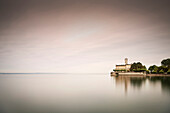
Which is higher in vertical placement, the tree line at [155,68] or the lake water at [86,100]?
the tree line at [155,68]

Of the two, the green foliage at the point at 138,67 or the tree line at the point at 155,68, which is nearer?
the tree line at the point at 155,68

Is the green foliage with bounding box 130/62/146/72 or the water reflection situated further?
the green foliage with bounding box 130/62/146/72

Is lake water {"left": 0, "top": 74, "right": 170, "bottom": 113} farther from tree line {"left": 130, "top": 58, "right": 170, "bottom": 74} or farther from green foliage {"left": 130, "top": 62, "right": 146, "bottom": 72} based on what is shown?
green foliage {"left": 130, "top": 62, "right": 146, "bottom": 72}

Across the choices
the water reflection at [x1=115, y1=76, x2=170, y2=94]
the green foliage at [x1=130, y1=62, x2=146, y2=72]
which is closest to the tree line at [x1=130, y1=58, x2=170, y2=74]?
the green foliage at [x1=130, y1=62, x2=146, y2=72]

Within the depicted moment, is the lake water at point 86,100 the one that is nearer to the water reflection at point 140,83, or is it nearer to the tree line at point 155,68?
the water reflection at point 140,83

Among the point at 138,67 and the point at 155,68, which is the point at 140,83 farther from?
the point at 138,67

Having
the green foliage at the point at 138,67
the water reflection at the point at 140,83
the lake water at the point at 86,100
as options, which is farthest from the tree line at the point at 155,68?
the lake water at the point at 86,100

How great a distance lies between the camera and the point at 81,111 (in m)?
13.2

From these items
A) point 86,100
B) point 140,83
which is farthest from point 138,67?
point 86,100

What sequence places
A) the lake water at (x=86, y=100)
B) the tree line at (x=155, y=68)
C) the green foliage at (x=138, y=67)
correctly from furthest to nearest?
the green foliage at (x=138, y=67) < the tree line at (x=155, y=68) < the lake water at (x=86, y=100)

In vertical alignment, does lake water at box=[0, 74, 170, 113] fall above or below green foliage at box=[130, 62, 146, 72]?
below

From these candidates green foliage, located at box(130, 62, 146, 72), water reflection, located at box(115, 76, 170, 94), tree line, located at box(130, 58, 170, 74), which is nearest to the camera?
water reflection, located at box(115, 76, 170, 94)

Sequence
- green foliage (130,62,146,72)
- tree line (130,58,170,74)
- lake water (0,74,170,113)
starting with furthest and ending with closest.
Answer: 1. green foliage (130,62,146,72)
2. tree line (130,58,170,74)
3. lake water (0,74,170,113)

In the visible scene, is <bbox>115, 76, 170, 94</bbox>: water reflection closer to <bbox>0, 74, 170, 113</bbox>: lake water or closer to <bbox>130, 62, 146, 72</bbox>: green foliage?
<bbox>0, 74, 170, 113</bbox>: lake water
